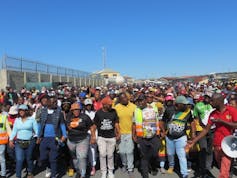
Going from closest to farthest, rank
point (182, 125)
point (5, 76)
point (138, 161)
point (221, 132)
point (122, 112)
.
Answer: point (221, 132) < point (182, 125) < point (122, 112) < point (138, 161) < point (5, 76)

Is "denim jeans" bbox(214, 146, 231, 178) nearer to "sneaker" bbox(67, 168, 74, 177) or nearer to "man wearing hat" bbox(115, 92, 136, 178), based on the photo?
"man wearing hat" bbox(115, 92, 136, 178)

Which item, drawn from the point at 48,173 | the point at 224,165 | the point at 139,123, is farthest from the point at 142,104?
the point at 48,173

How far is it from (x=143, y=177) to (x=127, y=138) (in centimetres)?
93

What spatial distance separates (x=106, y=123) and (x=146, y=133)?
2.98 feet

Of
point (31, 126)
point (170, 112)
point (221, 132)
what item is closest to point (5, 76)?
point (31, 126)

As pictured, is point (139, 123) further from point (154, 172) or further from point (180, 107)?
point (154, 172)

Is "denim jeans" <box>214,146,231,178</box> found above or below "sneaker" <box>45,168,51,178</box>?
above

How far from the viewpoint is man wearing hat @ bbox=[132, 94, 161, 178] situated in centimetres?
720

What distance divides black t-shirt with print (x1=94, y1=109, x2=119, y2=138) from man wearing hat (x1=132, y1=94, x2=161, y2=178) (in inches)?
18.7

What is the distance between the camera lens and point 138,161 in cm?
869

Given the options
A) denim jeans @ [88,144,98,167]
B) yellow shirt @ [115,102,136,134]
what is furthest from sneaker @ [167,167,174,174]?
denim jeans @ [88,144,98,167]

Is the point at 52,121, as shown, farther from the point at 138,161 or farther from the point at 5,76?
the point at 5,76

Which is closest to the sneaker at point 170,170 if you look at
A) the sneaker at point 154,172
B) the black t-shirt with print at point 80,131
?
the sneaker at point 154,172

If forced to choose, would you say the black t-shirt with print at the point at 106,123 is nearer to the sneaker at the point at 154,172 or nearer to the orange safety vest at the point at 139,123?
the orange safety vest at the point at 139,123
